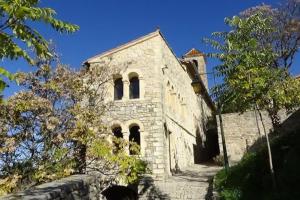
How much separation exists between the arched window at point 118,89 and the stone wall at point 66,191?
216 inches

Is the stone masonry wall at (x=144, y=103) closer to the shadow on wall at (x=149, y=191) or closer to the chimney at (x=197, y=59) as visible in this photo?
the shadow on wall at (x=149, y=191)

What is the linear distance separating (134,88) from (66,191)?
28.7 feet

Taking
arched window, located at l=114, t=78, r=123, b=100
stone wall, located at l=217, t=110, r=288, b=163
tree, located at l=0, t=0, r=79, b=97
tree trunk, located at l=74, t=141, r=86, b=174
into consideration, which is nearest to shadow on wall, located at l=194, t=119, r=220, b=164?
stone wall, located at l=217, t=110, r=288, b=163

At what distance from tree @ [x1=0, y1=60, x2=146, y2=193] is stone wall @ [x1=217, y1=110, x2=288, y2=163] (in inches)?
375

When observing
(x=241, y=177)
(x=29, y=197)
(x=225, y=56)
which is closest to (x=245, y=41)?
(x=225, y=56)

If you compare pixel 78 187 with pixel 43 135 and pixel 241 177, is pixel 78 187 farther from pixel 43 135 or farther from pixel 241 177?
pixel 241 177

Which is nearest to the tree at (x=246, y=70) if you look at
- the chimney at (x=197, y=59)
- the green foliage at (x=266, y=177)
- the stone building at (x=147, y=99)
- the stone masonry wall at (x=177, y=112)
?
the green foliage at (x=266, y=177)

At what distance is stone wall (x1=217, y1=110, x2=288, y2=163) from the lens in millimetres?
20023

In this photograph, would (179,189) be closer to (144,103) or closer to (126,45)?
(144,103)

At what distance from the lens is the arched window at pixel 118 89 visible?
1639cm

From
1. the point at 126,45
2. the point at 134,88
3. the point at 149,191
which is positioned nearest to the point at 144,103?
the point at 134,88

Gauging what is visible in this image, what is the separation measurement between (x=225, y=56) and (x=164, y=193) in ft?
20.0

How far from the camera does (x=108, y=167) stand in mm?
12094

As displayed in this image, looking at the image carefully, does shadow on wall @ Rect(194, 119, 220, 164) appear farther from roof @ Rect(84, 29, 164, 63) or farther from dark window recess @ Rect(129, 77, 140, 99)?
roof @ Rect(84, 29, 164, 63)
